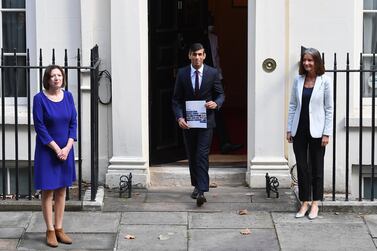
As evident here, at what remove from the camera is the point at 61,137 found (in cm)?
856

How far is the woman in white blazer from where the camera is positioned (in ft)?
30.5

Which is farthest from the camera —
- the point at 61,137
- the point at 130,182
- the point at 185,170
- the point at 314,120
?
the point at 185,170

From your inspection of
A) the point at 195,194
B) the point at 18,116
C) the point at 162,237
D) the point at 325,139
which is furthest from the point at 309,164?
the point at 18,116

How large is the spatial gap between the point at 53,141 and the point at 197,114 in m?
2.00

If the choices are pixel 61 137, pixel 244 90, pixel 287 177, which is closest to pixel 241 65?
pixel 244 90

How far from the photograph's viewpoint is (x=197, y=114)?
994 cm

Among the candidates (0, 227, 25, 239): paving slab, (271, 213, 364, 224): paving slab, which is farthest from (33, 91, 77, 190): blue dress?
(271, 213, 364, 224): paving slab

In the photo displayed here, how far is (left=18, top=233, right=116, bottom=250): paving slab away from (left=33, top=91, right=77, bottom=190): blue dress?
572 mm

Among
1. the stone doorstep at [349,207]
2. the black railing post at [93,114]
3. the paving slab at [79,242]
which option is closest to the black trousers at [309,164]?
the stone doorstep at [349,207]

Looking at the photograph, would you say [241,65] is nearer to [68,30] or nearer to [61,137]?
[68,30]

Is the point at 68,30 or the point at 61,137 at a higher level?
the point at 68,30

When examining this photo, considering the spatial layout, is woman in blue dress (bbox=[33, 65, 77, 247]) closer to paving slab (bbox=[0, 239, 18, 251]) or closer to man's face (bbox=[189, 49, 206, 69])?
paving slab (bbox=[0, 239, 18, 251])

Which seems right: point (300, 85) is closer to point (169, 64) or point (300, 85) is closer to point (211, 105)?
point (211, 105)

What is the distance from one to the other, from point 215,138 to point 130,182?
289cm
